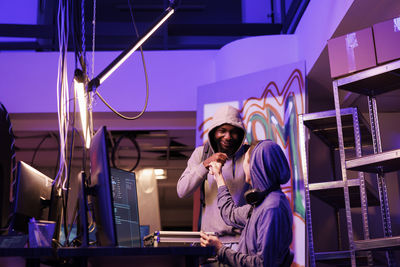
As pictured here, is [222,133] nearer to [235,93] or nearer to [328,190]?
[328,190]

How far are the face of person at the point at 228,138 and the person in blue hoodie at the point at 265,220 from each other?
77 centimetres

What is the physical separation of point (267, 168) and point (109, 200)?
668mm

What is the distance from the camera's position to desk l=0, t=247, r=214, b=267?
146cm

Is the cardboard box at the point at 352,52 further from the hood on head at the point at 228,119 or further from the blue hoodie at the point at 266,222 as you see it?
the blue hoodie at the point at 266,222

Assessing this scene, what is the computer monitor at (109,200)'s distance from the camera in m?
1.59

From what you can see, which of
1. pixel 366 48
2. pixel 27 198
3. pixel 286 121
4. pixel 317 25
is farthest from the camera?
pixel 286 121

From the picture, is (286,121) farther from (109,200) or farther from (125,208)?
(109,200)

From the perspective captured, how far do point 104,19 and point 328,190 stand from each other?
3.56m

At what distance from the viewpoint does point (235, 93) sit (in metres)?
4.57

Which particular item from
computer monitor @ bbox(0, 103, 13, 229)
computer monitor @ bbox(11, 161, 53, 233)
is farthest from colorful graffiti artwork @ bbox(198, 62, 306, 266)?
computer monitor @ bbox(11, 161, 53, 233)

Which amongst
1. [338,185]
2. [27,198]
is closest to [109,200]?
[27,198]

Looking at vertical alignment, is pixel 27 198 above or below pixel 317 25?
below

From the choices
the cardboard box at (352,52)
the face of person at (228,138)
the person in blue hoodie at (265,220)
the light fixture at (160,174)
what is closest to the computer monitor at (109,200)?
the person in blue hoodie at (265,220)

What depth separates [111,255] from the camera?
1474 millimetres
